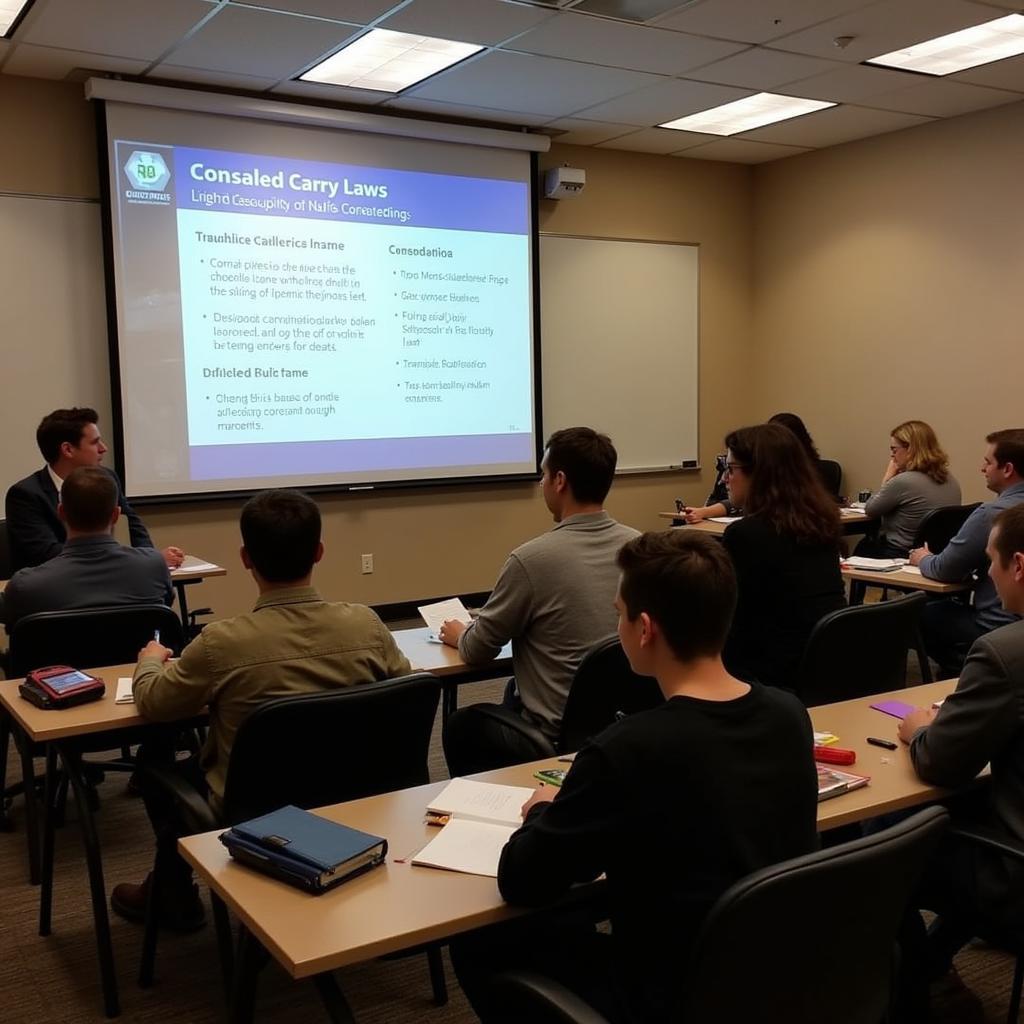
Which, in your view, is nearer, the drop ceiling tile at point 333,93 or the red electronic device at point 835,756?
the red electronic device at point 835,756

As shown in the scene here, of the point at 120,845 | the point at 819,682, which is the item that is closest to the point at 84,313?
the point at 120,845

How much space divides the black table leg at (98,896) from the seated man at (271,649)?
0.35 metres

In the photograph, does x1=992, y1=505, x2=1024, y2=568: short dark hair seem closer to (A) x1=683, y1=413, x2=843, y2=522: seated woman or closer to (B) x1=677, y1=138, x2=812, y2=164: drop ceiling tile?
(A) x1=683, y1=413, x2=843, y2=522: seated woman

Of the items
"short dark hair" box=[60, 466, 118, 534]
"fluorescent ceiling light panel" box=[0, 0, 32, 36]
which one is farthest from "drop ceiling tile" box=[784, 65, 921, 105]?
"short dark hair" box=[60, 466, 118, 534]

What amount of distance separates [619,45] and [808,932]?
4625 mm

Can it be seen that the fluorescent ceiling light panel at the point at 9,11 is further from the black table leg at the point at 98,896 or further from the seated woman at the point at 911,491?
the seated woman at the point at 911,491

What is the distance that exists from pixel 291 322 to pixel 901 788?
477 centimetres

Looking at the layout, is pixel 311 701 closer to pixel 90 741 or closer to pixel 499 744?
pixel 499 744

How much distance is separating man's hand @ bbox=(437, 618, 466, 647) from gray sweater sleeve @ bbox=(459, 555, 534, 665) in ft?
0.56

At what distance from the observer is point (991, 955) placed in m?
2.57

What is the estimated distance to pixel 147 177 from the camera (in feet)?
18.0

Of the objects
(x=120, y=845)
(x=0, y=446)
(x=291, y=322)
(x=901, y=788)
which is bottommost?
(x=120, y=845)

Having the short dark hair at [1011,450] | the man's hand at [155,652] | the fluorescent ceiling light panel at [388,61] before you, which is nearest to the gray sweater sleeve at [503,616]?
the man's hand at [155,652]

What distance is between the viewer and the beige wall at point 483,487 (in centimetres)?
535
